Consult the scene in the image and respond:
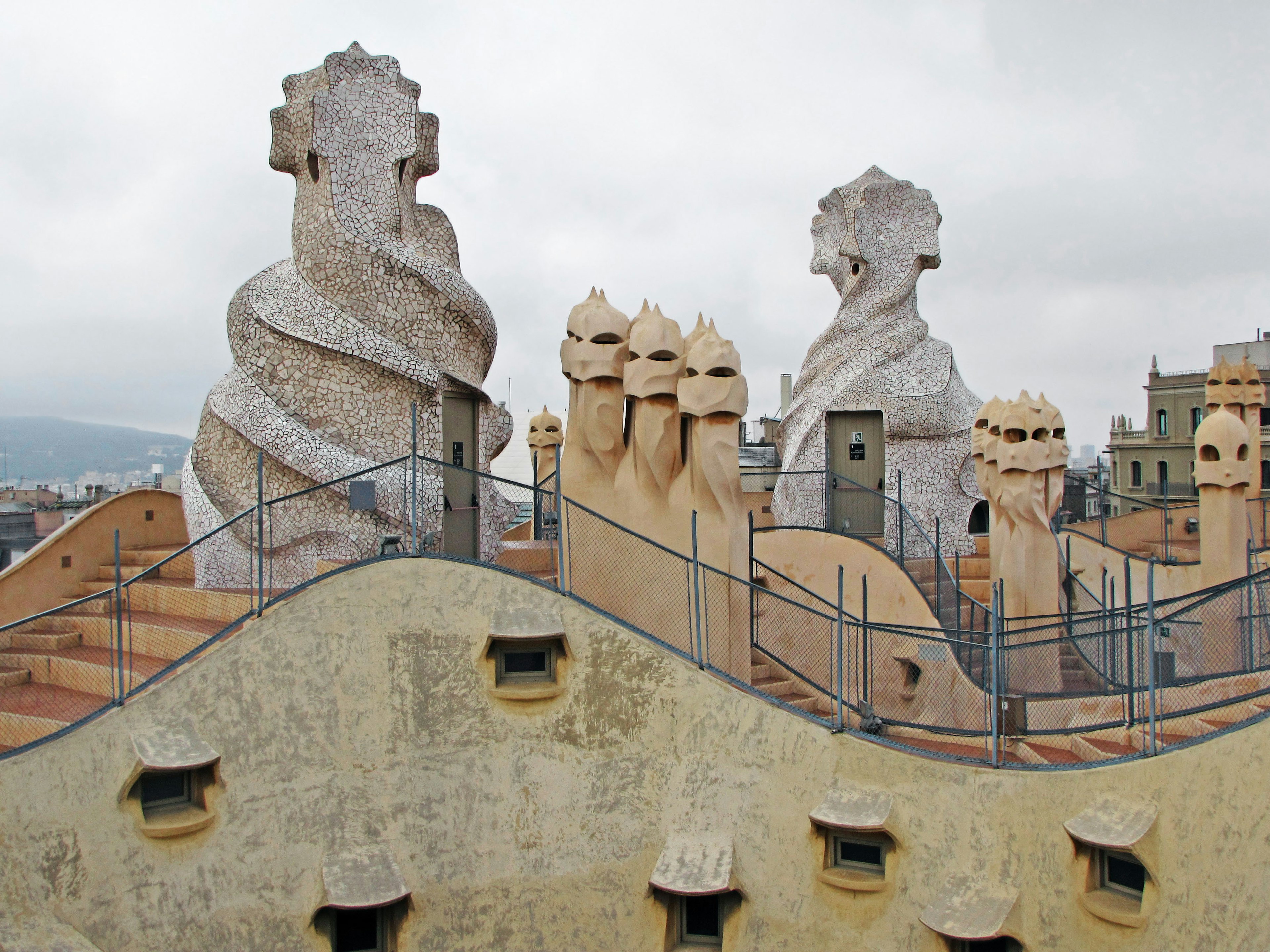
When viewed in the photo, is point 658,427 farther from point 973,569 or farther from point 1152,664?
point 973,569

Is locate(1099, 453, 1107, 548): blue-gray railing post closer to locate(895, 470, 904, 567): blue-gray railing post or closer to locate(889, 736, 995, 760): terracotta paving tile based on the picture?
locate(895, 470, 904, 567): blue-gray railing post

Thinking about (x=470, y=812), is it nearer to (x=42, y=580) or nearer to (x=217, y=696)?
(x=217, y=696)

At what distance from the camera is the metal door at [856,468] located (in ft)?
57.7

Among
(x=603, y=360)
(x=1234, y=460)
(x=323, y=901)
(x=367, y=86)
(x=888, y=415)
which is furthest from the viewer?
(x=888, y=415)

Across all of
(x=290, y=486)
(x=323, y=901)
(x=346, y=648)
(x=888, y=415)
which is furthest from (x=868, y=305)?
(x=323, y=901)

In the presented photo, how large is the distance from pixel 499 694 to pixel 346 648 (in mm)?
1409

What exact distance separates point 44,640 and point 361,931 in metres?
4.86

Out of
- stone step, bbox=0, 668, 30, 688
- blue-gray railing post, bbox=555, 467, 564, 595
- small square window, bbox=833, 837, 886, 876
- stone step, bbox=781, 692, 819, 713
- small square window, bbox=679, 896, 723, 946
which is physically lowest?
small square window, bbox=679, 896, 723, 946

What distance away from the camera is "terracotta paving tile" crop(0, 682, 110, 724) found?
9.21m

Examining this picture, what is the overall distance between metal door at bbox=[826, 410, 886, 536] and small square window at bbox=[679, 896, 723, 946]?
945 centimetres

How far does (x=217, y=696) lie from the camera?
8.53 metres

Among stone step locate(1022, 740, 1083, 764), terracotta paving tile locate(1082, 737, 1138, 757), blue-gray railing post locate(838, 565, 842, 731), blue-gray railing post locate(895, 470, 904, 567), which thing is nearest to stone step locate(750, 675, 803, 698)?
blue-gray railing post locate(838, 565, 842, 731)

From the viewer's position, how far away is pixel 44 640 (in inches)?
422

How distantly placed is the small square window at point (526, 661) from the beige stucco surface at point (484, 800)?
0.19 meters
